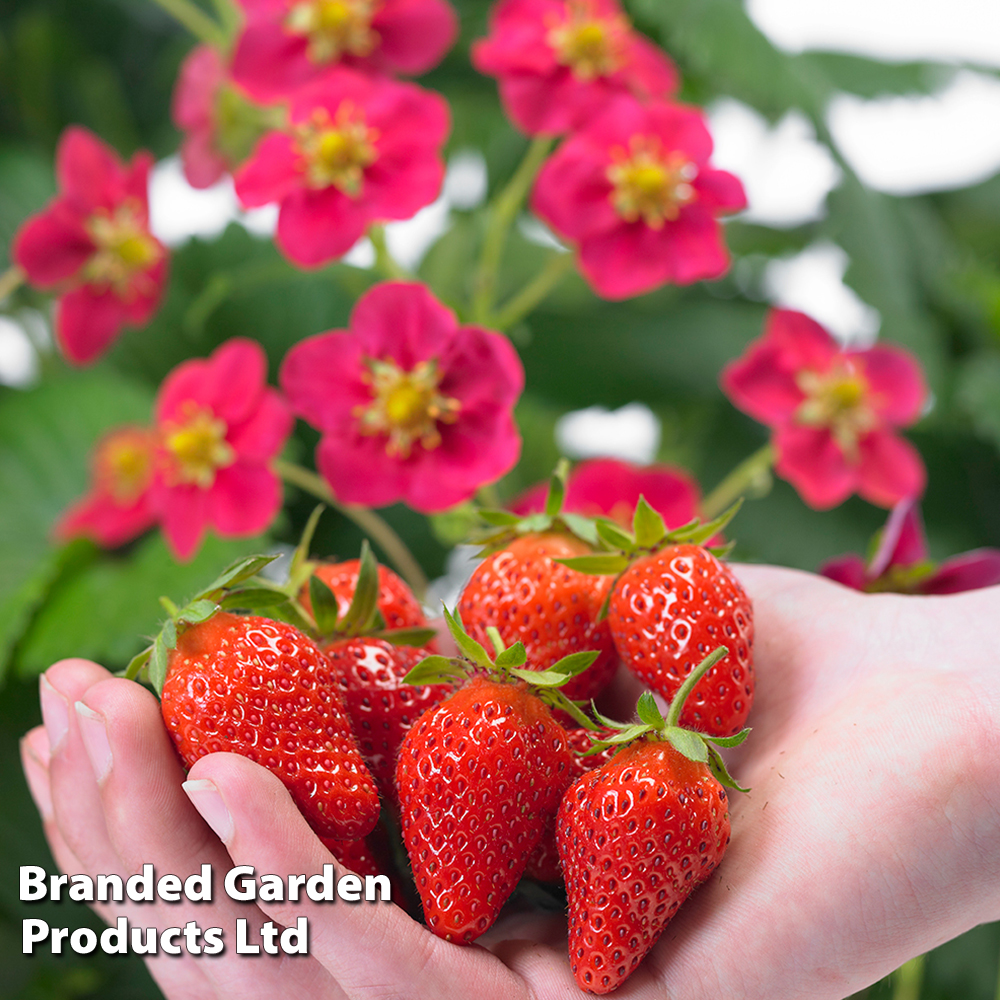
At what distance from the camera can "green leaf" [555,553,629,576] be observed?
1.86 feet

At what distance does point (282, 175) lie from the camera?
75 centimetres

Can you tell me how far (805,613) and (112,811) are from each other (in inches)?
16.3

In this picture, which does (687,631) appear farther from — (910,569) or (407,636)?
(910,569)

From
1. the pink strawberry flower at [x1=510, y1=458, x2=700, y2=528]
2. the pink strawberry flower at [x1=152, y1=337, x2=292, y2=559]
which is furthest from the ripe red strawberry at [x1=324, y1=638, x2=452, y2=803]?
the pink strawberry flower at [x1=510, y1=458, x2=700, y2=528]

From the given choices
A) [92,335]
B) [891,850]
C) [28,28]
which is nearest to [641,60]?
[92,335]

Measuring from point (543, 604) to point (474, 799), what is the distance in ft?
0.42

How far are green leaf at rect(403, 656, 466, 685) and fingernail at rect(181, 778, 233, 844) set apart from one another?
11 cm

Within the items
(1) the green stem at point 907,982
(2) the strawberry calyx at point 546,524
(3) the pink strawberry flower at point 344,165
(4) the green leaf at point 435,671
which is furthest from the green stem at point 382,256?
(1) the green stem at point 907,982

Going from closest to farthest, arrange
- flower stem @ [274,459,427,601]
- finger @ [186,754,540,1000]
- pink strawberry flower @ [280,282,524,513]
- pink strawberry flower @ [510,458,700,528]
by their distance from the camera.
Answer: finger @ [186,754,540,1000], pink strawberry flower @ [280,282,524,513], flower stem @ [274,459,427,601], pink strawberry flower @ [510,458,700,528]

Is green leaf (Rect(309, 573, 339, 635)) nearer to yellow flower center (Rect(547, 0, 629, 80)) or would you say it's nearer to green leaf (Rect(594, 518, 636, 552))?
green leaf (Rect(594, 518, 636, 552))

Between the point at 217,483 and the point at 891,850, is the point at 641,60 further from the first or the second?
the point at 891,850

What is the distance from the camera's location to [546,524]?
0.60 metres

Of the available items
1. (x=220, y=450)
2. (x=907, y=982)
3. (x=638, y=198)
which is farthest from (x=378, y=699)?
(x=907, y=982)

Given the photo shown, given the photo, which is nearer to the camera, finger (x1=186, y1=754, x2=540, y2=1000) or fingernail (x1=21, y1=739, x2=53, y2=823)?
finger (x1=186, y1=754, x2=540, y2=1000)
